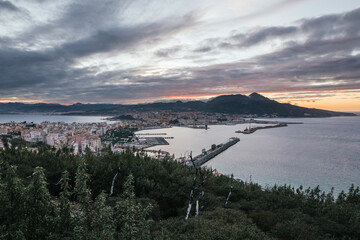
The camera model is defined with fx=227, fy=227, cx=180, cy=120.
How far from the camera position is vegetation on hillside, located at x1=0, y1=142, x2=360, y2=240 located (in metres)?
2.88

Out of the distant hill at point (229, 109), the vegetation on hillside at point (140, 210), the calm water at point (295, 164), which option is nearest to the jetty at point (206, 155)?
the calm water at point (295, 164)

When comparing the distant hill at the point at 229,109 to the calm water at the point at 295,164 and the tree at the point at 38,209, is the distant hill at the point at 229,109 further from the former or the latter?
the tree at the point at 38,209

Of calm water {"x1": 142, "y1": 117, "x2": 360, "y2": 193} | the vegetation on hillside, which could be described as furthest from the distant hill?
the vegetation on hillside

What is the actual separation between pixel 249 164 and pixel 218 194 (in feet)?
47.5

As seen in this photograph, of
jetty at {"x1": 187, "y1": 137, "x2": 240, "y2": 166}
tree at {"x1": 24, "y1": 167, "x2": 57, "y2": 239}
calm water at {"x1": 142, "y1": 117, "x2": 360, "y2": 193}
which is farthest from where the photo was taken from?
jetty at {"x1": 187, "y1": 137, "x2": 240, "y2": 166}

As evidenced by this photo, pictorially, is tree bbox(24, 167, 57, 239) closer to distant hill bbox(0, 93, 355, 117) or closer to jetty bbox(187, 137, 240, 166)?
jetty bbox(187, 137, 240, 166)

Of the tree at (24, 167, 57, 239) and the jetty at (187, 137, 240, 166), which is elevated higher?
the tree at (24, 167, 57, 239)

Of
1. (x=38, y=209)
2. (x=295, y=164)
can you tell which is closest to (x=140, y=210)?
(x=38, y=209)

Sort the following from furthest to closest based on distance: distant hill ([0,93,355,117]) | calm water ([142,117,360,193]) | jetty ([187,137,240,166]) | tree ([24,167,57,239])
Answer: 1. distant hill ([0,93,355,117])
2. jetty ([187,137,240,166])
3. calm water ([142,117,360,193])
4. tree ([24,167,57,239])

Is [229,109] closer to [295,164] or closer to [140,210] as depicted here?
[295,164]

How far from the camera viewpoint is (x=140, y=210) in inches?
133

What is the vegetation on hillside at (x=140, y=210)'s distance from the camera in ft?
9.46

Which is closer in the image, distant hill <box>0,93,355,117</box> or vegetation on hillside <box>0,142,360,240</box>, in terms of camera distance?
vegetation on hillside <box>0,142,360,240</box>

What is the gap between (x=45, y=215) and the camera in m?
2.85
